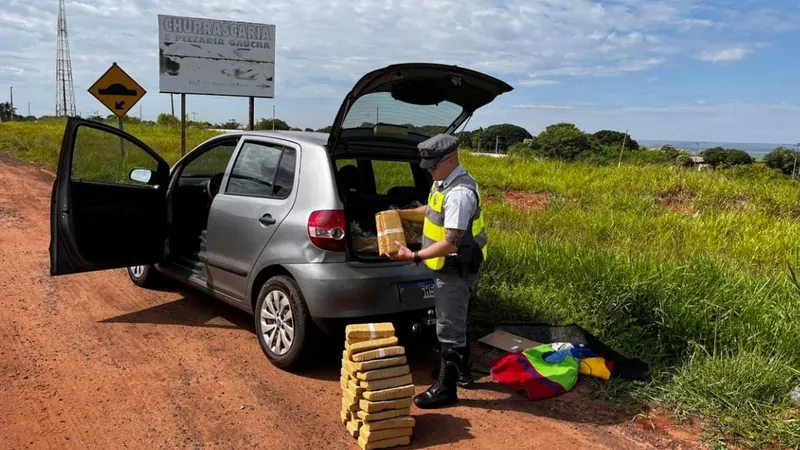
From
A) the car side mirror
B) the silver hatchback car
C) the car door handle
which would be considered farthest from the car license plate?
the car side mirror

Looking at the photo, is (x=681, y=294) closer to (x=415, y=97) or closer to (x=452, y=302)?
(x=452, y=302)

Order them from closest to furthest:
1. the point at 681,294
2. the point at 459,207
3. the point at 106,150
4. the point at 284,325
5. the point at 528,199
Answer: the point at 459,207, the point at 284,325, the point at 681,294, the point at 106,150, the point at 528,199

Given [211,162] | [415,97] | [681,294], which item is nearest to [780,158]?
[681,294]

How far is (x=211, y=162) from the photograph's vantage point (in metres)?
5.57

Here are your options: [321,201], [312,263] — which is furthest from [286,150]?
[312,263]

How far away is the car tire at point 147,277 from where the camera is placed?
5.92 metres

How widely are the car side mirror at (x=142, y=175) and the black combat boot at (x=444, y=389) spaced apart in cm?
315

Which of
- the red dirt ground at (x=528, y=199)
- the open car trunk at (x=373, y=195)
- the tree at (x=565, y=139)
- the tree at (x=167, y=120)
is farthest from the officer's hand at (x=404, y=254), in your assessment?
the tree at (x=167, y=120)

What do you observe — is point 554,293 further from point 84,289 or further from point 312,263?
point 84,289

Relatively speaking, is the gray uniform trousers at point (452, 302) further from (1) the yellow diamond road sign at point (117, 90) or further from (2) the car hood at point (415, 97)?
(1) the yellow diamond road sign at point (117, 90)

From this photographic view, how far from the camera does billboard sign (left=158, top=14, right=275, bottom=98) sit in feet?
42.8

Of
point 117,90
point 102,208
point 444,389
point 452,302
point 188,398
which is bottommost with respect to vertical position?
point 188,398

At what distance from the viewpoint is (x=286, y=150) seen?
442 centimetres

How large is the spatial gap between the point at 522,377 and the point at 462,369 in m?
0.45
